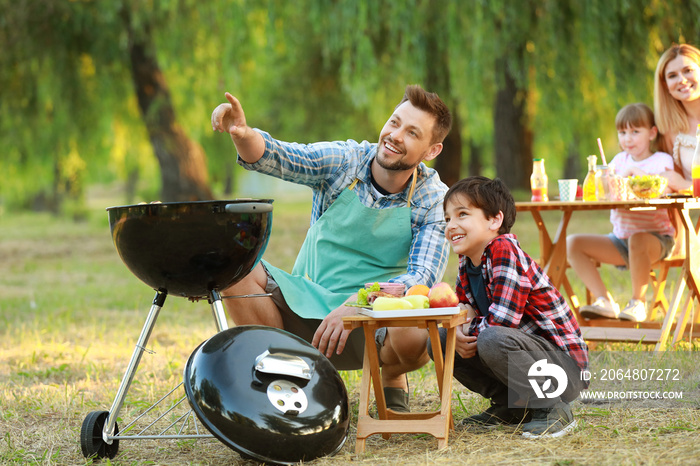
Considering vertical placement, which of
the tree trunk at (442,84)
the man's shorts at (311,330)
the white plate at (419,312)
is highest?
the tree trunk at (442,84)

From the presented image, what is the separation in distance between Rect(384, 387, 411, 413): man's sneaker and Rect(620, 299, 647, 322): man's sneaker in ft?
5.83

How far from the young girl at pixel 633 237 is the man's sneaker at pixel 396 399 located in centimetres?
172

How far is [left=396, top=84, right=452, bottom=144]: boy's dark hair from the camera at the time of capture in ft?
11.4

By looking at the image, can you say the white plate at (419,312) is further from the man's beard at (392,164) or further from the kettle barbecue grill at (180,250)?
the man's beard at (392,164)

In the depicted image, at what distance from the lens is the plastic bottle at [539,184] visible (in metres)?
4.50

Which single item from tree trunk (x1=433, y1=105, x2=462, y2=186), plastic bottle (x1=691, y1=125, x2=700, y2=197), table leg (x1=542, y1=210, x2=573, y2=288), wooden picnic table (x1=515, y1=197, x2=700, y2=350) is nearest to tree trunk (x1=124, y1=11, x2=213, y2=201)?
tree trunk (x1=433, y1=105, x2=462, y2=186)

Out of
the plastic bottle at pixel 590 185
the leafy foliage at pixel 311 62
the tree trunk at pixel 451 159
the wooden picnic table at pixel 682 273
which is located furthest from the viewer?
the tree trunk at pixel 451 159

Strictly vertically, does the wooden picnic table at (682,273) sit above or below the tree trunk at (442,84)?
below

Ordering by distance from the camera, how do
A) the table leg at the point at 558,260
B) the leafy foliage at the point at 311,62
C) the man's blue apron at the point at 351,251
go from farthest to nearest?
the leafy foliage at the point at 311,62 < the table leg at the point at 558,260 < the man's blue apron at the point at 351,251

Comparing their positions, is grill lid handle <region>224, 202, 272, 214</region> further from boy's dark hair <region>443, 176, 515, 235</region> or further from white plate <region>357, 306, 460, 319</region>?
boy's dark hair <region>443, 176, 515, 235</region>

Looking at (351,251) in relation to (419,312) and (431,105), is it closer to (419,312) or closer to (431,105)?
(431,105)

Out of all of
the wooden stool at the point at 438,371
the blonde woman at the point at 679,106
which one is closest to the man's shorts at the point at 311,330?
the wooden stool at the point at 438,371

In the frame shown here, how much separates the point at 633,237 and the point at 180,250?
2893 mm

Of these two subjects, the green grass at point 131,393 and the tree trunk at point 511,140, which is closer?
the green grass at point 131,393
